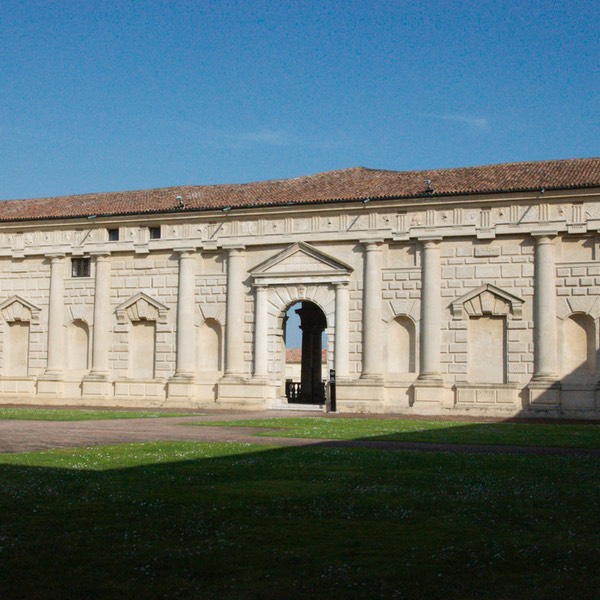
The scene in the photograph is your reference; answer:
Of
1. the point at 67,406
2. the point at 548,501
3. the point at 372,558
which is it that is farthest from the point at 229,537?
the point at 67,406

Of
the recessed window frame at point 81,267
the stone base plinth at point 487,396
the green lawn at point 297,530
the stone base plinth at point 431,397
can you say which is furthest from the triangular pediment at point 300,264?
the green lawn at point 297,530

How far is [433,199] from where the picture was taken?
3319cm

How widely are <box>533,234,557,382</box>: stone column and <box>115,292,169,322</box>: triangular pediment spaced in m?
14.6

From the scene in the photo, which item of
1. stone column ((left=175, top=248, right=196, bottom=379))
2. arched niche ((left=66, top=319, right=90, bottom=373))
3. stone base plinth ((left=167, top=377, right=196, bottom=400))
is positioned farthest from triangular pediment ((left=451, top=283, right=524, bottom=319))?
arched niche ((left=66, top=319, right=90, bottom=373))

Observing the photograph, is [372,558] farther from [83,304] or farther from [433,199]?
[83,304]

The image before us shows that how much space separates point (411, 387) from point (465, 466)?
19.2 m

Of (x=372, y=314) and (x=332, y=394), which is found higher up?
(x=372, y=314)

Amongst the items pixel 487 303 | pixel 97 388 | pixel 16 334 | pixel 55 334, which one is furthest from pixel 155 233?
pixel 487 303

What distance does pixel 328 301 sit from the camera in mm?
34625

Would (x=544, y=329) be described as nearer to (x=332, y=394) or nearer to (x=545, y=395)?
(x=545, y=395)

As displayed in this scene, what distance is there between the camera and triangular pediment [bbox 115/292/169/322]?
121 ft

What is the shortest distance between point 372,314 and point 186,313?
770 cm

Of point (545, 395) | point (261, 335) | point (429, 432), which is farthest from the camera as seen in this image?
point (261, 335)

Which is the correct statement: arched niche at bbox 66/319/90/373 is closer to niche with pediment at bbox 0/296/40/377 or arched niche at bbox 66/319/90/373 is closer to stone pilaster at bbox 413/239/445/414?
niche with pediment at bbox 0/296/40/377
